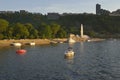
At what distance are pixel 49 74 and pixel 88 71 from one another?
11.8 m

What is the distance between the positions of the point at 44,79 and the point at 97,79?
12.2 m

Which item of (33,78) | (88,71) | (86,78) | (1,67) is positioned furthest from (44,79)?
(1,67)

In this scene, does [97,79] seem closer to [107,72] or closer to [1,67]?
[107,72]

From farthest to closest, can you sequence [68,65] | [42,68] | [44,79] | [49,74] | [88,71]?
1. [68,65]
2. [42,68]
3. [88,71]
4. [49,74]
5. [44,79]

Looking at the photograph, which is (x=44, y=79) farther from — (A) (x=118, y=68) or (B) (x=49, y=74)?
(A) (x=118, y=68)

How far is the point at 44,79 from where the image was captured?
7938 centimetres

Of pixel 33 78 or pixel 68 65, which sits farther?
pixel 68 65

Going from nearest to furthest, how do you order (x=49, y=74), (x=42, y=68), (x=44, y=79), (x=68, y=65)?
(x=44, y=79) → (x=49, y=74) → (x=42, y=68) → (x=68, y=65)

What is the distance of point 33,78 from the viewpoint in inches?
3177

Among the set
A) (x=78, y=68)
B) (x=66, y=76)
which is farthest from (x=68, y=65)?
(x=66, y=76)

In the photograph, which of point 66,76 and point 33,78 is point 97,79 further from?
point 33,78

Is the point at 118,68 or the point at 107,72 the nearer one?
the point at 107,72

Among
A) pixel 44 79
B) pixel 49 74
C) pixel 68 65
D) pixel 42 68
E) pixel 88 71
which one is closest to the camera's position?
pixel 44 79

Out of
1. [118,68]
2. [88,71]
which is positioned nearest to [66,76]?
[88,71]
